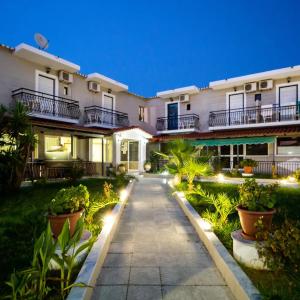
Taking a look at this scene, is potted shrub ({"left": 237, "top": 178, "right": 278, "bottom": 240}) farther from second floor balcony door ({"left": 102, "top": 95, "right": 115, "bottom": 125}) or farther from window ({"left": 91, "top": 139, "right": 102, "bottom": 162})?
second floor balcony door ({"left": 102, "top": 95, "right": 115, "bottom": 125})

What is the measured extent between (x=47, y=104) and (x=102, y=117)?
4.63m

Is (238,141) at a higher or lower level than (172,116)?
lower

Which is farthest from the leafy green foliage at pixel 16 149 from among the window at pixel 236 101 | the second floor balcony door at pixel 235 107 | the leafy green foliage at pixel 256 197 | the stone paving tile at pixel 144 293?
the window at pixel 236 101

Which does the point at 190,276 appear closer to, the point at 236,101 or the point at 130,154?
the point at 130,154

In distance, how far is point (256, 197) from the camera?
4.21 m

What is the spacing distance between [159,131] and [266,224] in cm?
1941

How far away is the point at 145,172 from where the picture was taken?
722 inches

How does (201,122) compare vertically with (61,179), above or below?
above

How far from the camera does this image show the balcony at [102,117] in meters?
18.6

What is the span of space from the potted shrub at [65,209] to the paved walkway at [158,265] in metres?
0.99

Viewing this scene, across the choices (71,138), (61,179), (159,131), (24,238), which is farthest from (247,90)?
(24,238)

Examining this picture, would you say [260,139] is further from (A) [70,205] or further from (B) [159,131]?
(A) [70,205]

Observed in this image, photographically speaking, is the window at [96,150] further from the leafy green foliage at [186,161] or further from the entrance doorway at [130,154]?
the leafy green foliage at [186,161]

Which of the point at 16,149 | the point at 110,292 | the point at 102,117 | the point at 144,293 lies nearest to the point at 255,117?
the point at 102,117
